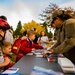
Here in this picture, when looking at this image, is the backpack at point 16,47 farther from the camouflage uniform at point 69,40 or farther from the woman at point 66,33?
the camouflage uniform at point 69,40

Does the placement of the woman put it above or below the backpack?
above

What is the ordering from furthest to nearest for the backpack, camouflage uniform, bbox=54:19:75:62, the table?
the backpack
camouflage uniform, bbox=54:19:75:62
the table

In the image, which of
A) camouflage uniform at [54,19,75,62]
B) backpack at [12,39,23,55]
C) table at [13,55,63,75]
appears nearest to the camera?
table at [13,55,63,75]

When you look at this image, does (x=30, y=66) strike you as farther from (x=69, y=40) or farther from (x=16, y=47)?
(x=16, y=47)

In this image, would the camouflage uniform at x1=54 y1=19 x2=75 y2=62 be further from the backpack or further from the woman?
the backpack

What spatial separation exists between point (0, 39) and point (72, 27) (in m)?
0.88

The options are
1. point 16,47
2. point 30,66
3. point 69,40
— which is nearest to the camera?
point 30,66

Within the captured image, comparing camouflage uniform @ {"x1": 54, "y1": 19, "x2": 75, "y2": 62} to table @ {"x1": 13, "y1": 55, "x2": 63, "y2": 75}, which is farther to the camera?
camouflage uniform @ {"x1": 54, "y1": 19, "x2": 75, "y2": 62}

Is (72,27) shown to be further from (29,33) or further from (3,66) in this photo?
(29,33)

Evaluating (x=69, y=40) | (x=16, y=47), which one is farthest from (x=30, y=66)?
(x=16, y=47)

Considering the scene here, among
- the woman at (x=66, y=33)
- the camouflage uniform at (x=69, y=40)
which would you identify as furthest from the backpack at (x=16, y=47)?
the camouflage uniform at (x=69, y=40)

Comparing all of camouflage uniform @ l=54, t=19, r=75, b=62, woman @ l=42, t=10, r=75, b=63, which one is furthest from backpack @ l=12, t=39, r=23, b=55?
camouflage uniform @ l=54, t=19, r=75, b=62

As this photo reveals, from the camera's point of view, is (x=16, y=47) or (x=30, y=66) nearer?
Answer: (x=30, y=66)

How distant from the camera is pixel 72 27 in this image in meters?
2.92
